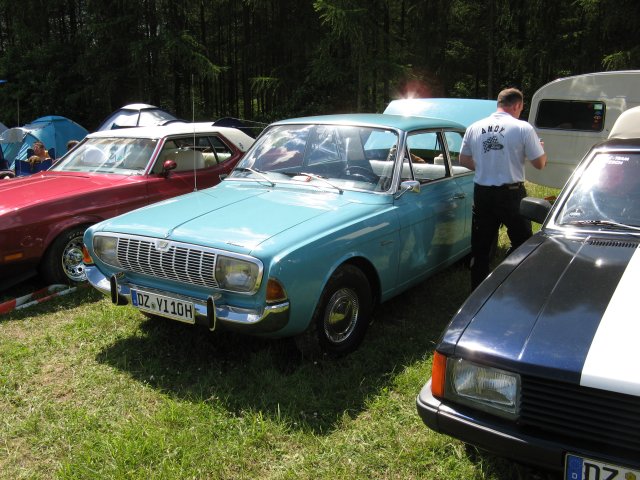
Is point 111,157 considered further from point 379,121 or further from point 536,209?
point 536,209

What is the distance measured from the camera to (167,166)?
6.05 metres

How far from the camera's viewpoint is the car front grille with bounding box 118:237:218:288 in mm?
3363

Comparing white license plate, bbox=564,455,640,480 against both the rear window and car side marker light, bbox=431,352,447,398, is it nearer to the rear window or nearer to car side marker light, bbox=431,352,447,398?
car side marker light, bbox=431,352,447,398

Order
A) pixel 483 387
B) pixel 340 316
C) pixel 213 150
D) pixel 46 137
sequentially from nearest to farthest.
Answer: pixel 483 387 < pixel 340 316 < pixel 213 150 < pixel 46 137

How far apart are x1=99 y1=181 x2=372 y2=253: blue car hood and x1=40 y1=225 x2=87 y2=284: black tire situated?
64.3 inches

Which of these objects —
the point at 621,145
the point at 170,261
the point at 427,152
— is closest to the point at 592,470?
the point at 621,145

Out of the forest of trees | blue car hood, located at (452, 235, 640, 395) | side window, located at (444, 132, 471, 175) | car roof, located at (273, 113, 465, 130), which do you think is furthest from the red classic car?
the forest of trees

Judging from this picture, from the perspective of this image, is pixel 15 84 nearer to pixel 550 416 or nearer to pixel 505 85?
pixel 505 85

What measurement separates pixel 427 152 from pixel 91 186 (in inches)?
139

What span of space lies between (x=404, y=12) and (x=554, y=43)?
5.94 meters

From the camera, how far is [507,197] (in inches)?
177

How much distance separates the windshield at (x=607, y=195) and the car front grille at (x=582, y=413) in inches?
56.6

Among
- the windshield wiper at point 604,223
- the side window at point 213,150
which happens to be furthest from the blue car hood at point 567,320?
the side window at point 213,150

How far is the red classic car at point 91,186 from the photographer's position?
16.7ft
